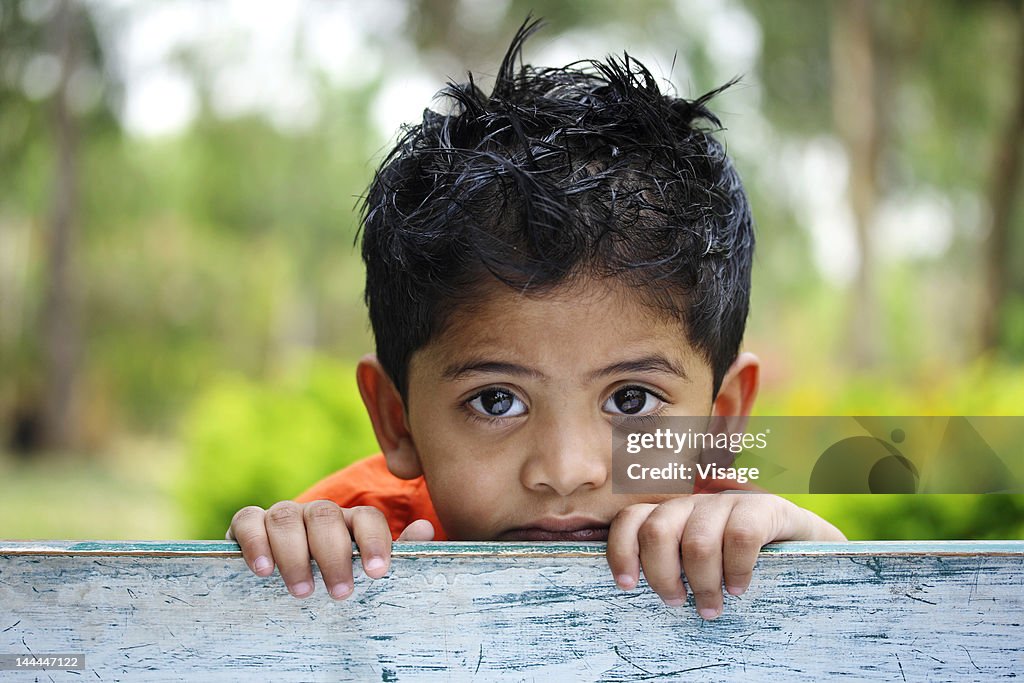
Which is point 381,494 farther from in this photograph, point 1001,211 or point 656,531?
point 1001,211

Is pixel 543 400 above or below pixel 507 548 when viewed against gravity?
above

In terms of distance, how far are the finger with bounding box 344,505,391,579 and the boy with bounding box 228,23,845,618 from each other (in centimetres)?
8

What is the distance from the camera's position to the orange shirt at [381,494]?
1.84m

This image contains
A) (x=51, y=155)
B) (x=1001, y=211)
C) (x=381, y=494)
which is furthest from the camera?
(x=51, y=155)

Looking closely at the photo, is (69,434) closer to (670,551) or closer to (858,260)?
(858,260)

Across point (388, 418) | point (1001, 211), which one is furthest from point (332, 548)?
point (1001, 211)

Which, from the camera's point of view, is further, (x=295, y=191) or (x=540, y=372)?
(x=295, y=191)

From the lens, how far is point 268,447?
15.5ft

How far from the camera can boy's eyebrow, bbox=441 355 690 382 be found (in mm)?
1399

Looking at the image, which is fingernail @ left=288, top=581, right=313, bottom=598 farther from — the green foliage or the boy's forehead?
the green foliage

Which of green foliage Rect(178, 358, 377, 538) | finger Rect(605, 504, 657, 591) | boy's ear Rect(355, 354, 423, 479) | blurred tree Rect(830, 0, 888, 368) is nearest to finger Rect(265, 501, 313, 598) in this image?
finger Rect(605, 504, 657, 591)

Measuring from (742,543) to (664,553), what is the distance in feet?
0.27

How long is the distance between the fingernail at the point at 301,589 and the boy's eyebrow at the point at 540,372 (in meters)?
0.53

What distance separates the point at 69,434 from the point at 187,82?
581 cm
